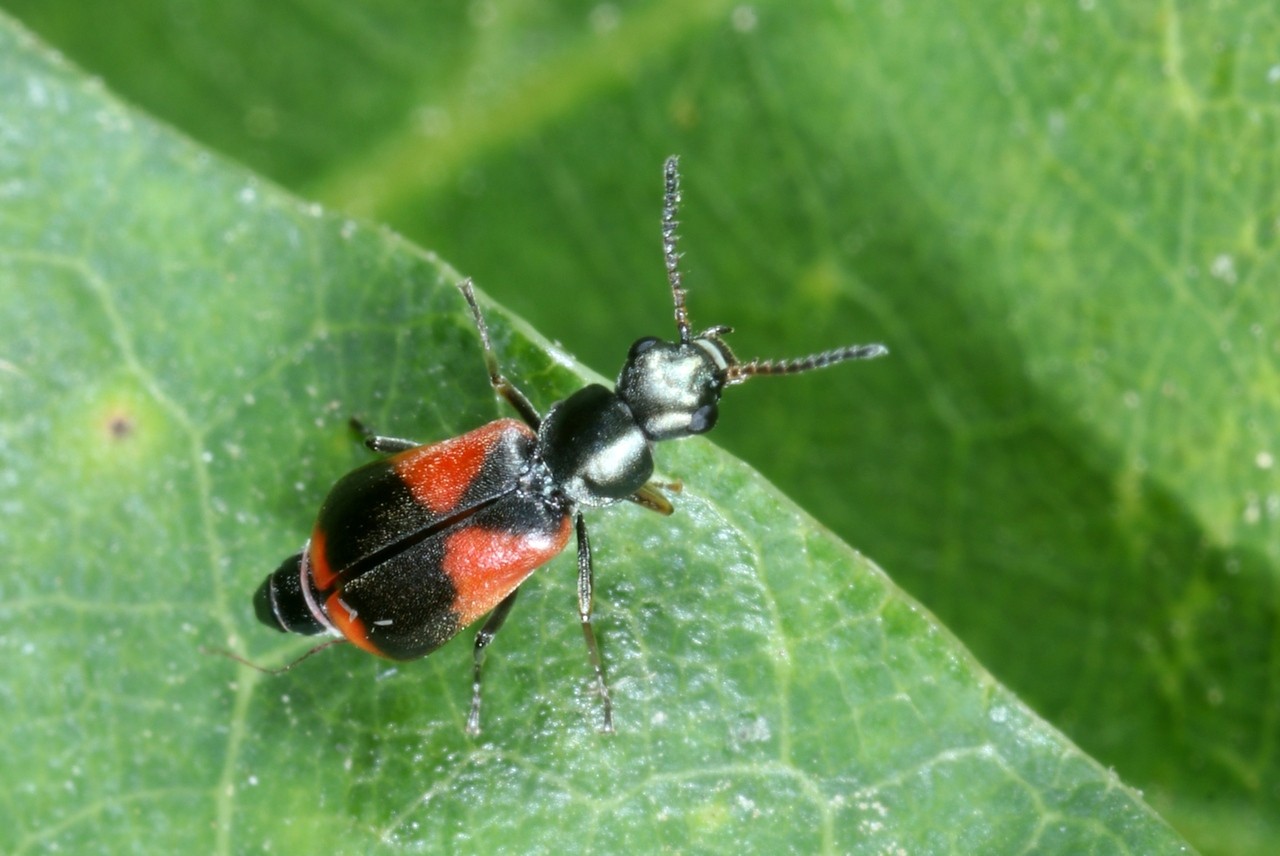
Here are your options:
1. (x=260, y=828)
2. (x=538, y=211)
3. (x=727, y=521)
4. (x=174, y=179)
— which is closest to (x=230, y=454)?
(x=174, y=179)

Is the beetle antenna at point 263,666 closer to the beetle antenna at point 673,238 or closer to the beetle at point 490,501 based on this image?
the beetle at point 490,501

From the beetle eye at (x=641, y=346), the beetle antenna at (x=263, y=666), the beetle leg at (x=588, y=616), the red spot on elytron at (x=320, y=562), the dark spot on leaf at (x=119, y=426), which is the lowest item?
the beetle leg at (x=588, y=616)

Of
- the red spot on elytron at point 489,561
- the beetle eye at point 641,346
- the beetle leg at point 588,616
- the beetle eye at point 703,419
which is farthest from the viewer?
the beetle eye at point 641,346

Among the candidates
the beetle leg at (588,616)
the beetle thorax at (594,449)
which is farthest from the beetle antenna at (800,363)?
the beetle leg at (588,616)

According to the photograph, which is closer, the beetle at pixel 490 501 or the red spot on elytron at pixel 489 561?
the beetle at pixel 490 501

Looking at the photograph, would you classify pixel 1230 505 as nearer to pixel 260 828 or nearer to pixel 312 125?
pixel 260 828

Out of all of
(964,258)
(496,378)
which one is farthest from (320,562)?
(964,258)

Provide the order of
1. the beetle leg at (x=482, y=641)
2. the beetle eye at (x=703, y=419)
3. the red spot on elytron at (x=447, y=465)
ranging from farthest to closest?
the beetle eye at (x=703, y=419), the red spot on elytron at (x=447, y=465), the beetle leg at (x=482, y=641)

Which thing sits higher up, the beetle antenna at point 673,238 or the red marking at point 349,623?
the beetle antenna at point 673,238
